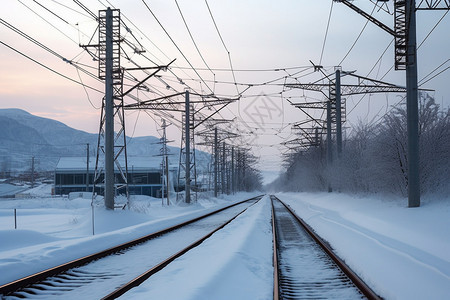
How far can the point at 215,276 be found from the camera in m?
8.97

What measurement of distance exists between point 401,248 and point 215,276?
22.6ft

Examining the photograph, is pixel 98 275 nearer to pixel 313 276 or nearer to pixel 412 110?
pixel 313 276

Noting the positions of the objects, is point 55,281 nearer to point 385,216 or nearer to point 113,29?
point 385,216

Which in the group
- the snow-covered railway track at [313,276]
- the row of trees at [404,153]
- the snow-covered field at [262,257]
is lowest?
the snow-covered railway track at [313,276]

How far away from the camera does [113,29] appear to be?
23.8 meters

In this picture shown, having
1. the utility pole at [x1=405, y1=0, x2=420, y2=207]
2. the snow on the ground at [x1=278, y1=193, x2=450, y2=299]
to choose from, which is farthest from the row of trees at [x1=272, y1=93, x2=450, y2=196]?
the utility pole at [x1=405, y1=0, x2=420, y2=207]

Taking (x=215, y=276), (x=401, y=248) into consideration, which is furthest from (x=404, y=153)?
(x=215, y=276)

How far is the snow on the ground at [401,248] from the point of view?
8.88 m

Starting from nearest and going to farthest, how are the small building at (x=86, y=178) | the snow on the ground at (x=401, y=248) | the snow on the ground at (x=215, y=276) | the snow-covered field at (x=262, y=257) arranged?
the snow on the ground at (x=215, y=276) < the snow-covered field at (x=262, y=257) < the snow on the ground at (x=401, y=248) < the small building at (x=86, y=178)

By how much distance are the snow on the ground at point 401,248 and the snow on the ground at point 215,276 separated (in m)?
2.31

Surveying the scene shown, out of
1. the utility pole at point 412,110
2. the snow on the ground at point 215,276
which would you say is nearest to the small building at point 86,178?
the utility pole at point 412,110

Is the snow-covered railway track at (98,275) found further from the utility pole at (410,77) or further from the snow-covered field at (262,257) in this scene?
the utility pole at (410,77)

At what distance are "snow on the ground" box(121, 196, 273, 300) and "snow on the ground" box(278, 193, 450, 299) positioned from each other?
2311 millimetres

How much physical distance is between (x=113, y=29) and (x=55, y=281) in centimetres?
1683
